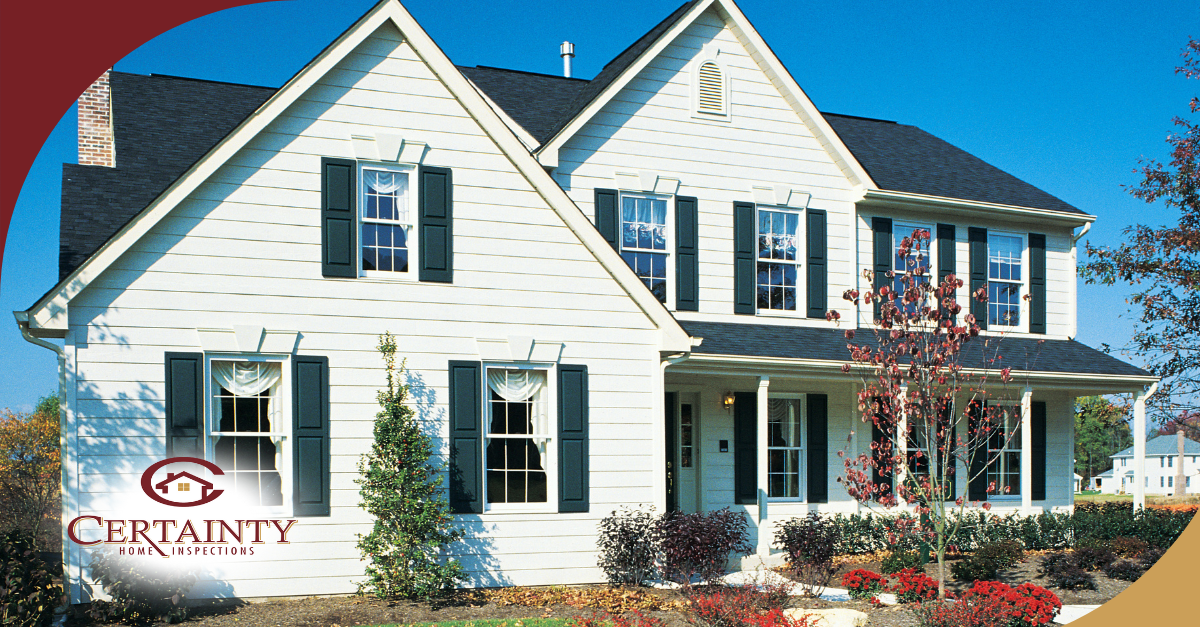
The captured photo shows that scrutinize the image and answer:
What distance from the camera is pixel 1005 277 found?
18.2 metres

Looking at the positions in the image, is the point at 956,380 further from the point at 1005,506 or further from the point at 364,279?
the point at 1005,506

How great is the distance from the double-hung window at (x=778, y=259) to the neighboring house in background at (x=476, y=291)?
0.06 metres

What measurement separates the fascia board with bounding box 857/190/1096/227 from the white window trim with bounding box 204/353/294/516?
10.6 metres

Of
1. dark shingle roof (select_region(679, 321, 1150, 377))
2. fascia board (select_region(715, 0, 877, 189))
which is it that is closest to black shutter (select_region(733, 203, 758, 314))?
dark shingle roof (select_region(679, 321, 1150, 377))

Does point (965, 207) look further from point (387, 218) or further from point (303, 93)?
point (303, 93)

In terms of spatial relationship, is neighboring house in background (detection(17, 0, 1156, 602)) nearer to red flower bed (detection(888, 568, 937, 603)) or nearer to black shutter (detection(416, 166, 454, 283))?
black shutter (detection(416, 166, 454, 283))

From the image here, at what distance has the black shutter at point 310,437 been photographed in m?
10.9

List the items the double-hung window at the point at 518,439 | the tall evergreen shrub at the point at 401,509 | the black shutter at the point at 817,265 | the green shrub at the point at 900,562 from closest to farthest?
the tall evergreen shrub at the point at 401,509
the double-hung window at the point at 518,439
the green shrub at the point at 900,562
the black shutter at the point at 817,265

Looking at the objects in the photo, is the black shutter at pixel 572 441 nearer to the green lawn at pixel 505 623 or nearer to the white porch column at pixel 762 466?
the green lawn at pixel 505 623

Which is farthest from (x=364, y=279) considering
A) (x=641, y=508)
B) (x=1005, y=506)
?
(x=1005, y=506)

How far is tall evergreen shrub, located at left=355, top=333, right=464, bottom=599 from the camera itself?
10750mm

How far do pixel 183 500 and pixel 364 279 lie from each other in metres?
3.28

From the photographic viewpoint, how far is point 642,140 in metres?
15.5

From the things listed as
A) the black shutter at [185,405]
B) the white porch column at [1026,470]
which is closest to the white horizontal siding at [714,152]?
the white porch column at [1026,470]
